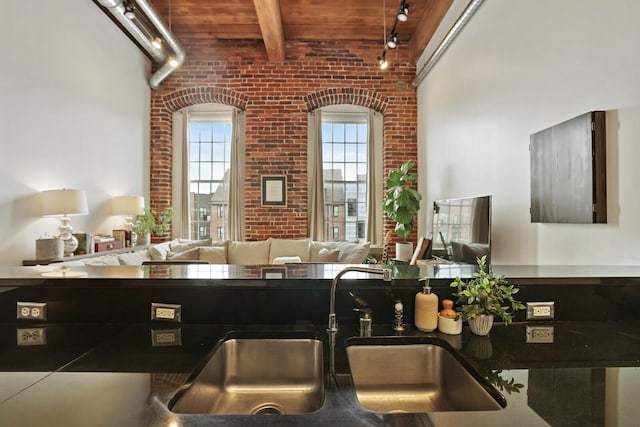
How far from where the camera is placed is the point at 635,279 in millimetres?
1212

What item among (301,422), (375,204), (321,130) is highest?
(321,130)

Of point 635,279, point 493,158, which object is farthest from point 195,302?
point 493,158

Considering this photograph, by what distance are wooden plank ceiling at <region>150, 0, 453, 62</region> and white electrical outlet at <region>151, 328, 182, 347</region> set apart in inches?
141

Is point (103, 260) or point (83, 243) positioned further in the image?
point (83, 243)

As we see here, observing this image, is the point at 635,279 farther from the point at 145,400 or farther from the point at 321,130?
the point at 321,130

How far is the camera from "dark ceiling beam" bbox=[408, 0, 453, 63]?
3.87 meters

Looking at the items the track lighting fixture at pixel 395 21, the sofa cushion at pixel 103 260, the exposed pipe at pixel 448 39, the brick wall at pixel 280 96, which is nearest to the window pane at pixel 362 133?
the brick wall at pixel 280 96

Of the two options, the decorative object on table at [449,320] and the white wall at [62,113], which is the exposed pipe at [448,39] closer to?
the decorative object on table at [449,320]

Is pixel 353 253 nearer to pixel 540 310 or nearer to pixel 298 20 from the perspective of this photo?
pixel 540 310

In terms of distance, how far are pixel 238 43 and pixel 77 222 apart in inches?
132

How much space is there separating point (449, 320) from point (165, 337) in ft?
3.10

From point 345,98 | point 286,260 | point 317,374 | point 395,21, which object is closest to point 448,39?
point 395,21

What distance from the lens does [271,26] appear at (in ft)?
13.3

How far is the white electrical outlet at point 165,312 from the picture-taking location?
1.20 m
